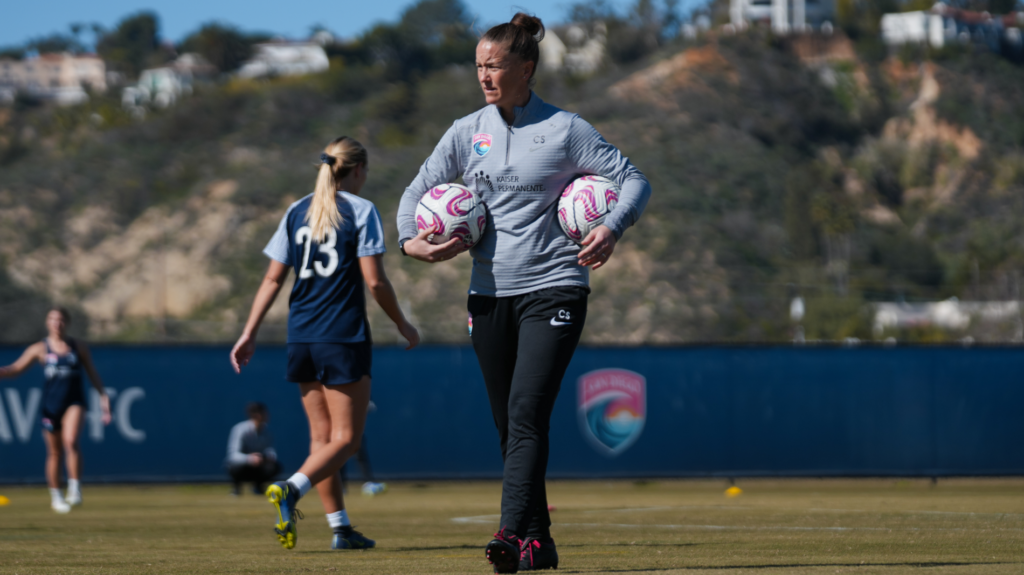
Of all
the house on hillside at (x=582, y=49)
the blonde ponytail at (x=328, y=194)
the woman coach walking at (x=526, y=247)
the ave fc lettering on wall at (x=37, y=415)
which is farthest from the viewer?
the house on hillside at (x=582, y=49)

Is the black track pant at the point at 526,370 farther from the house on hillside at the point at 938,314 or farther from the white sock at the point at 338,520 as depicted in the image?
the house on hillside at the point at 938,314

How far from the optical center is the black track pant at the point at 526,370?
468 cm

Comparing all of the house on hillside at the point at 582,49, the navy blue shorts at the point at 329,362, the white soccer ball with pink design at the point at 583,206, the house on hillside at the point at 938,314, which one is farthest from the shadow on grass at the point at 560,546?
the house on hillside at the point at 582,49

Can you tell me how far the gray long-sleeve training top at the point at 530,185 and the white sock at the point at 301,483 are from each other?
1250 millimetres

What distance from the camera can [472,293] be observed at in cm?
497

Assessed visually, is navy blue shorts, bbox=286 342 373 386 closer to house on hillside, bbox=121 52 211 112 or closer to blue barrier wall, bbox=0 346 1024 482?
blue barrier wall, bbox=0 346 1024 482

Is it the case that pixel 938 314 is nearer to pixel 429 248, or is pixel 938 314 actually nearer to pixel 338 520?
pixel 338 520

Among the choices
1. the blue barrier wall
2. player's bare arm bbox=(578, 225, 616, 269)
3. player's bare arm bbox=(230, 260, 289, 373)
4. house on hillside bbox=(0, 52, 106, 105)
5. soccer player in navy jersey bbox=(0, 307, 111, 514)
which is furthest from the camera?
house on hillside bbox=(0, 52, 106, 105)

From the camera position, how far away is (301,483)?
5.61m

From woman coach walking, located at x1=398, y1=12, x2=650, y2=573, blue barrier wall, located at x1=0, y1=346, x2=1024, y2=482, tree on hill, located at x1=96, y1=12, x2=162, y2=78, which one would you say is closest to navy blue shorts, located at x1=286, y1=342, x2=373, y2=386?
woman coach walking, located at x1=398, y1=12, x2=650, y2=573

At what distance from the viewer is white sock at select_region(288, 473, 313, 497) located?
5562 millimetres

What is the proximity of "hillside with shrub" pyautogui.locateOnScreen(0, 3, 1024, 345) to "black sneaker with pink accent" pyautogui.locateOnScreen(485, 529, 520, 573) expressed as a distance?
36.5 meters

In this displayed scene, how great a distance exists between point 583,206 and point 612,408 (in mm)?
11331

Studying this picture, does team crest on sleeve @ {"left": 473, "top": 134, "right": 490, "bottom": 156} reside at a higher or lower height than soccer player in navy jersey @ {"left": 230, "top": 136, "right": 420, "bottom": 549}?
higher
